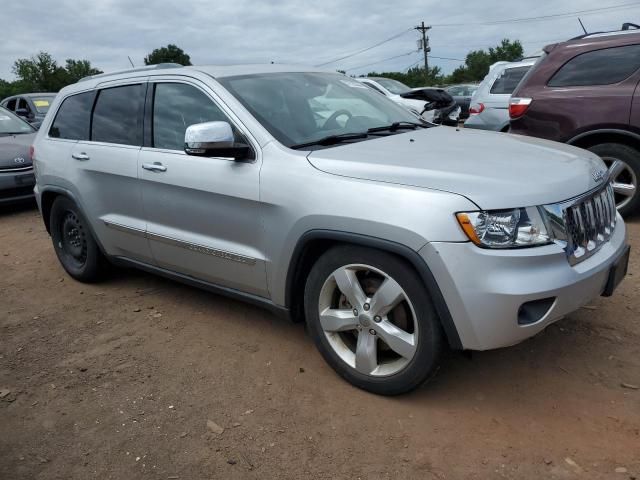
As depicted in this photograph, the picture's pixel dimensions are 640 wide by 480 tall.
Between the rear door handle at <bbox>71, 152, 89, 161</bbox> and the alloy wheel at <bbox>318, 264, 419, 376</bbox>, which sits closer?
the alloy wheel at <bbox>318, 264, 419, 376</bbox>

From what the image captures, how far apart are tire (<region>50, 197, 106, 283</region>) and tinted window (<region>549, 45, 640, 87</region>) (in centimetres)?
471

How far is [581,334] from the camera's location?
3.45 meters

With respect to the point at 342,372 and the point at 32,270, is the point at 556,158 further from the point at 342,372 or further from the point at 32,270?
the point at 32,270

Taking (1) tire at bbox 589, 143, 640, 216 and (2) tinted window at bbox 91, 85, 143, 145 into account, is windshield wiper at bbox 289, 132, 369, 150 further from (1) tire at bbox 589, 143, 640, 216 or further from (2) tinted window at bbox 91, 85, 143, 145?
(1) tire at bbox 589, 143, 640, 216

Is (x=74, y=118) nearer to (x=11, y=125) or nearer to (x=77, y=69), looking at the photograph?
(x=11, y=125)

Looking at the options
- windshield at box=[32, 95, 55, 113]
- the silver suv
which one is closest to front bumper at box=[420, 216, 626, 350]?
the silver suv

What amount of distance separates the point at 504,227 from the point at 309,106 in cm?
165

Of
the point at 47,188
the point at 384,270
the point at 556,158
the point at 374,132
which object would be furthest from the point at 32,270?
the point at 556,158

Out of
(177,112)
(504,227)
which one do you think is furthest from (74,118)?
(504,227)

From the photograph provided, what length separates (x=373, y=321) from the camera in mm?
2793

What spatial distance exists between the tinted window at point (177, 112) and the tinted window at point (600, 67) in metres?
3.94

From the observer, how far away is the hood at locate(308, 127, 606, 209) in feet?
8.20

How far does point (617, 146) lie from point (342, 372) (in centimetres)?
403

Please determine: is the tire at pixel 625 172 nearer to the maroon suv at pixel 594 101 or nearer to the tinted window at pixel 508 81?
the maroon suv at pixel 594 101
